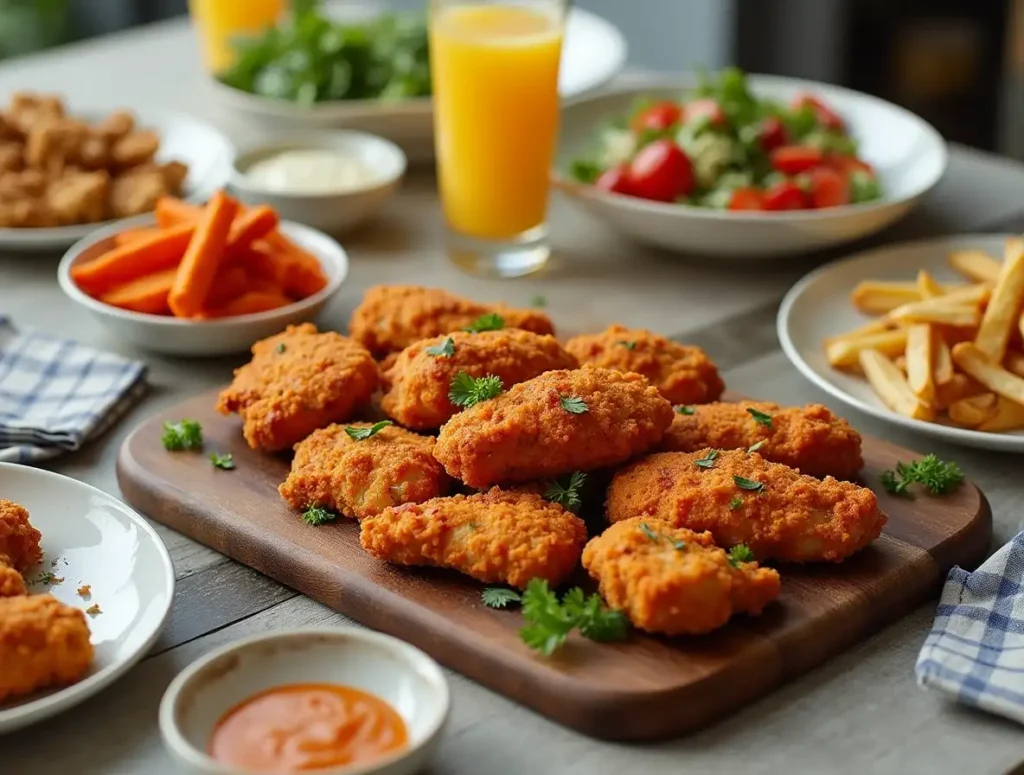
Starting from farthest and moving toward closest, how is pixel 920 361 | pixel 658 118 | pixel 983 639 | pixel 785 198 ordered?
pixel 658 118 < pixel 785 198 < pixel 920 361 < pixel 983 639

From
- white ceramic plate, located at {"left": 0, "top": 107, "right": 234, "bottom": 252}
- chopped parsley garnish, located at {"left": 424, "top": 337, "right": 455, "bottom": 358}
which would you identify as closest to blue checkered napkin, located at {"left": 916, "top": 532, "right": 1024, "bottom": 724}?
chopped parsley garnish, located at {"left": 424, "top": 337, "right": 455, "bottom": 358}

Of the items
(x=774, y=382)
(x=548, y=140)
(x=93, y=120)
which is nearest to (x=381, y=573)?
(x=774, y=382)

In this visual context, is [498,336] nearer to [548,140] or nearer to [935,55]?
[548,140]

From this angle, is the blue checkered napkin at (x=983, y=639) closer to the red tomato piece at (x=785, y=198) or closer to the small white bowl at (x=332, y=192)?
the red tomato piece at (x=785, y=198)

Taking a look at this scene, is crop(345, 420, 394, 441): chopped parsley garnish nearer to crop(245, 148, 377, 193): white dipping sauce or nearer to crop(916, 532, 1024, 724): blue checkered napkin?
crop(916, 532, 1024, 724): blue checkered napkin

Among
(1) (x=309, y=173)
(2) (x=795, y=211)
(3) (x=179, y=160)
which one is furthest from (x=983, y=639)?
(3) (x=179, y=160)

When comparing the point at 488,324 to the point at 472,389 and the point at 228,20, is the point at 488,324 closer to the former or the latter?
the point at 472,389

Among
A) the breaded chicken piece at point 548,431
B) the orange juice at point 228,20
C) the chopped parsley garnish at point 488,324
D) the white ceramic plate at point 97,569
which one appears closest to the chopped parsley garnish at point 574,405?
the breaded chicken piece at point 548,431
